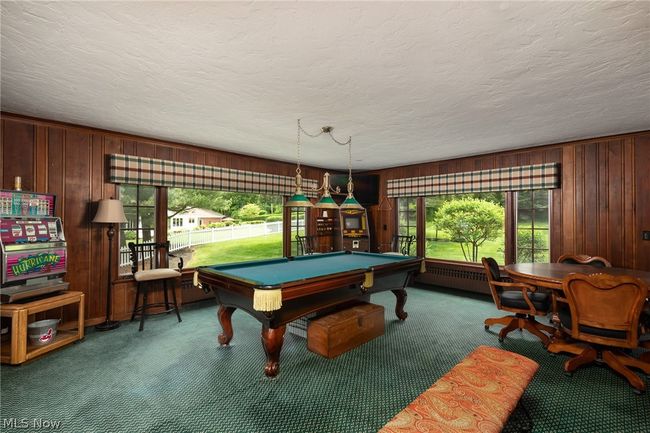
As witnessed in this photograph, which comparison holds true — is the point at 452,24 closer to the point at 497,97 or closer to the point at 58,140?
the point at 497,97

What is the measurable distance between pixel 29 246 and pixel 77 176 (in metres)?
1.10

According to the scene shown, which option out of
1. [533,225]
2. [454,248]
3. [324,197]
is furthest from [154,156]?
[454,248]

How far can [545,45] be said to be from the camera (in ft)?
6.14

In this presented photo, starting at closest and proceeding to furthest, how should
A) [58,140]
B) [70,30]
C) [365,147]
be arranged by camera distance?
1. [70,30]
2. [58,140]
3. [365,147]

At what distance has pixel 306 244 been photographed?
235 inches

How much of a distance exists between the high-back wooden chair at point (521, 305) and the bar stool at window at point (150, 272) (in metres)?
3.88

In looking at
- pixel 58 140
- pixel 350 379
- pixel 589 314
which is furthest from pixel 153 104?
pixel 589 314

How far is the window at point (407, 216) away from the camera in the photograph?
20.2ft

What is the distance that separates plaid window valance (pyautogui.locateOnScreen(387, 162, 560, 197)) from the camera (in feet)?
14.5

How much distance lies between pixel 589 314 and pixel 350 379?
210cm

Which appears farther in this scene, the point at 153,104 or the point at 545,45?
the point at 153,104

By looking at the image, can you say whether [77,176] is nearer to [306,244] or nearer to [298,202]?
[298,202]

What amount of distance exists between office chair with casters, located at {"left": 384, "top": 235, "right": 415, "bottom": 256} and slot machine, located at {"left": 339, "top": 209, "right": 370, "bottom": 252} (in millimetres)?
547

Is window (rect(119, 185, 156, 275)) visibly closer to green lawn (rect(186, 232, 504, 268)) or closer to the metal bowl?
the metal bowl
